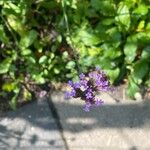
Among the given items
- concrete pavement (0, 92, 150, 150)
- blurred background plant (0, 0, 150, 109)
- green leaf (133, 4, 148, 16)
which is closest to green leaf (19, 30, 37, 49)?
blurred background plant (0, 0, 150, 109)

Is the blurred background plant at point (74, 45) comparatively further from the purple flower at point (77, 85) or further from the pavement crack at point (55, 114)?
the purple flower at point (77, 85)

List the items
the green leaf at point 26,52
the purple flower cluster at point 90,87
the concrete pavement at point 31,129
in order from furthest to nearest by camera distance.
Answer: the green leaf at point 26,52, the concrete pavement at point 31,129, the purple flower cluster at point 90,87

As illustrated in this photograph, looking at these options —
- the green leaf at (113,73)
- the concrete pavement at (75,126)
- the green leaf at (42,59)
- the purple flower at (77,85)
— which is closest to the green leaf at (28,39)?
the green leaf at (42,59)

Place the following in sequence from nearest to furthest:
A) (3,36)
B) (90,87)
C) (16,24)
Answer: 1. (90,87)
2. (3,36)
3. (16,24)

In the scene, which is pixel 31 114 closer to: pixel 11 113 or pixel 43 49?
pixel 11 113

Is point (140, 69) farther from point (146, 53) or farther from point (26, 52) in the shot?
point (26, 52)

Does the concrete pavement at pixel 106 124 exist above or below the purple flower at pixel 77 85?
below

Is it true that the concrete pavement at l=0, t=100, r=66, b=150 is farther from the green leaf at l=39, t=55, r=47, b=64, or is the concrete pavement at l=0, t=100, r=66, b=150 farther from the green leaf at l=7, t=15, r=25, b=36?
the green leaf at l=7, t=15, r=25, b=36

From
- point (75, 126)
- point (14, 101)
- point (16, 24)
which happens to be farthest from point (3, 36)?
point (75, 126)
